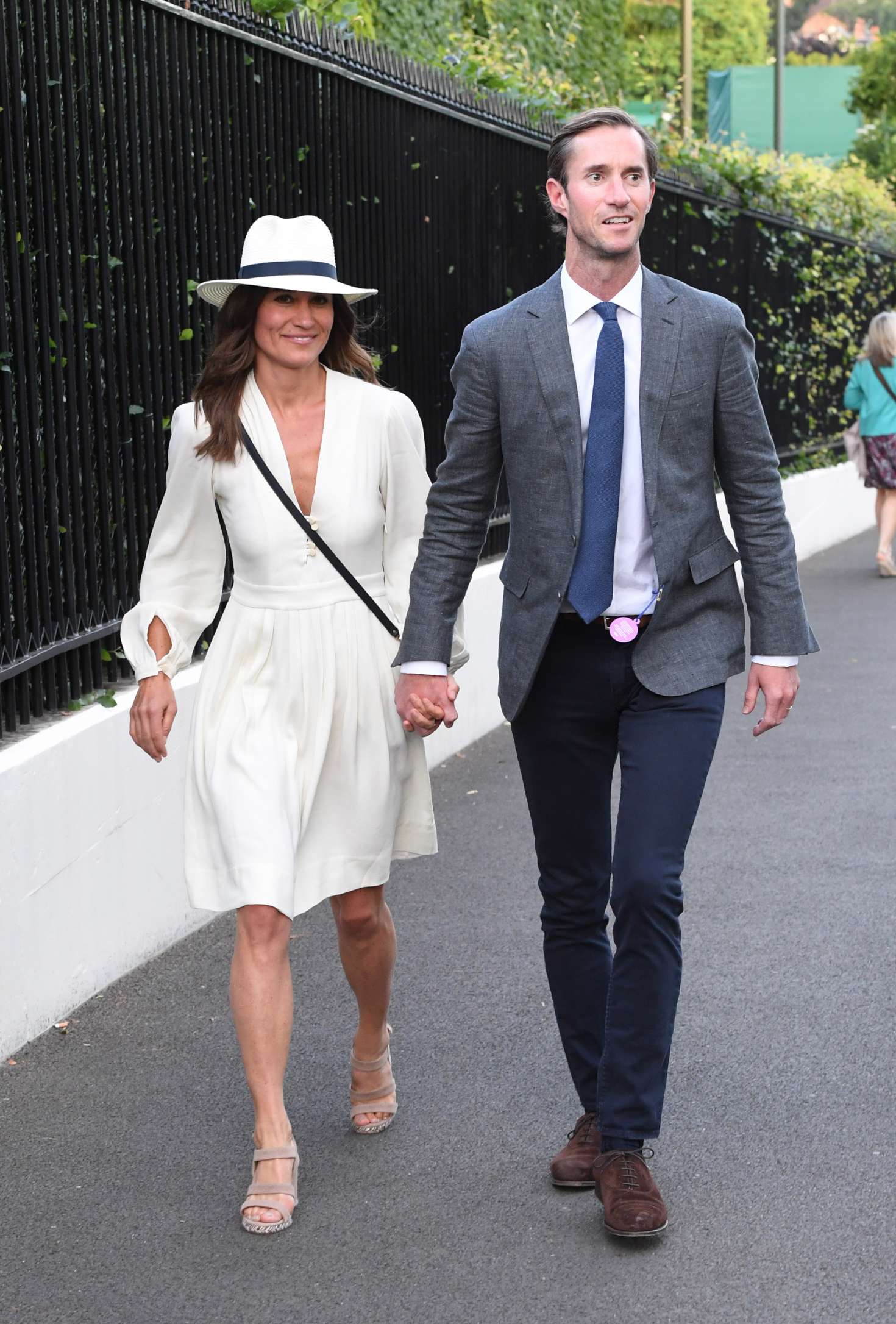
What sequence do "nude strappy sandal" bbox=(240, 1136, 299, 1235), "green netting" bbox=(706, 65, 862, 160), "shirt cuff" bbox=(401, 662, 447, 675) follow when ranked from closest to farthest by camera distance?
"nude strappy sandal" bbox=(240, 1136, 299, 1235) < "shirt cuff" bbox=(401, 662, 447, 675) < "green netting" bbox=(706, 65, 862, 160)

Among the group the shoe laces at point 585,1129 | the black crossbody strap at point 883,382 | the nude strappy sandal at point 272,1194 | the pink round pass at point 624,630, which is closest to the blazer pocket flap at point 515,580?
the pink round pass at point 624,630

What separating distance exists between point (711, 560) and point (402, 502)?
80cm

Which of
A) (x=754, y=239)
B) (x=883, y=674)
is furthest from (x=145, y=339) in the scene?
(x=754, y=239)

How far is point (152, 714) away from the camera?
417 cm

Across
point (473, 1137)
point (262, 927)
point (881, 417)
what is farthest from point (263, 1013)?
point (881, 417)

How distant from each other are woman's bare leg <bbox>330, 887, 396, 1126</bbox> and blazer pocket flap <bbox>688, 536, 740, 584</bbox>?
108cm

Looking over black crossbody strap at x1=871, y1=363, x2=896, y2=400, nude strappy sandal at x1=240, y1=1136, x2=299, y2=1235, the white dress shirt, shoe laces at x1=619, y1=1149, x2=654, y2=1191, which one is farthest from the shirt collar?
black crossbody strap at x1=871, y1=363, x2=896, y2=400

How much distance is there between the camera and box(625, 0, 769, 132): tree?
6228 cm

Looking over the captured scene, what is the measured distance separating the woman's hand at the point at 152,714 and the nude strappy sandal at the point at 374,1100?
0.88m

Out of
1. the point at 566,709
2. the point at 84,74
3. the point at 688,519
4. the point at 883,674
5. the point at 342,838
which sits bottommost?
the point at 883,674

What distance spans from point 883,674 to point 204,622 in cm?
720

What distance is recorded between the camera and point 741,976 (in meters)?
5.50

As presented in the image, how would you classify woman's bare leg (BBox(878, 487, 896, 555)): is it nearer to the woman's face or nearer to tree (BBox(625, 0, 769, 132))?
the woman's face

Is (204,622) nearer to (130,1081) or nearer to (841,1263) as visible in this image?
(130,1081)
